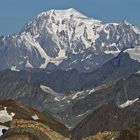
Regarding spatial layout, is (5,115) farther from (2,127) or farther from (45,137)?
(45,137)

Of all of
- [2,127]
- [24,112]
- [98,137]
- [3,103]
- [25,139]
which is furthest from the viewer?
[3,103]

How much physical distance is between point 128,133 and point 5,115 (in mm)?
26222

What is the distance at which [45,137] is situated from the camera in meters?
47.9

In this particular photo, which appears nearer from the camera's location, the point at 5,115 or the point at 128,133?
the point at 128,133

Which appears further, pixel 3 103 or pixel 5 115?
pixel 3 103

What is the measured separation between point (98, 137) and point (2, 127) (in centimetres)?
1533

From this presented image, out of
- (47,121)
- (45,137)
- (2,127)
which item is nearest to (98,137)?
(45,137)

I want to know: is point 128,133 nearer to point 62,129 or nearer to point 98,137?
point 98,137

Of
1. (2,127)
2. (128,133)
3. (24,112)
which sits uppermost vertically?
(24,112)

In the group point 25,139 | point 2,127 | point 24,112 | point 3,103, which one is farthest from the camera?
point 3,103

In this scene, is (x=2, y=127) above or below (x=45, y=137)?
above

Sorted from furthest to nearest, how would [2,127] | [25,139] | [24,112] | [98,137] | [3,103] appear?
[3,103]
[24,112]
[2,127]
[98,137]
[25,139]

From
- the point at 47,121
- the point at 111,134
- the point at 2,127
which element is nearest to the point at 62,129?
the point at 47,121

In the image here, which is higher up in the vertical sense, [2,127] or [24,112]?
[24,112]
